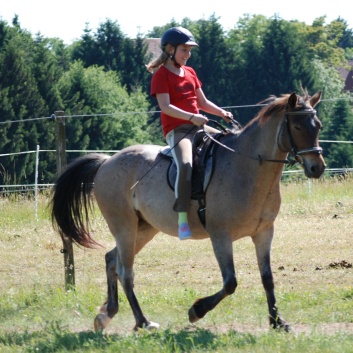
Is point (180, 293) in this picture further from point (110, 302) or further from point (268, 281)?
point (268, 281)

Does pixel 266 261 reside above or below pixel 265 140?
below

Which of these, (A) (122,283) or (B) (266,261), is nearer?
(B) (266,261)

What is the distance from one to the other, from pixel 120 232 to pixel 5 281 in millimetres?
3675

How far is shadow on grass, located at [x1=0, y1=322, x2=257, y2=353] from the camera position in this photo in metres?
7.58

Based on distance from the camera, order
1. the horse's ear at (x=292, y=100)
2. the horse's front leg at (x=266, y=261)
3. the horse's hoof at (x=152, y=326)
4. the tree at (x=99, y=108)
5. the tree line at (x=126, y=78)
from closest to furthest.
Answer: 1. the horse's ear at (x=292, y=100)
2. the horse's front leg at (x=266, y=261)
3. the horse's hoof at (x=152, y=326)
4. the tree line at (x=126, y=78)
5. the tree at (x=99, y=108)

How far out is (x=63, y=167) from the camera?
11523 mm

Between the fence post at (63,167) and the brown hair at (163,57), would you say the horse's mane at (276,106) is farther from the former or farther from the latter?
the fence post at (63,167)

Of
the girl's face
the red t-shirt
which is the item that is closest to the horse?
the red t-shirt

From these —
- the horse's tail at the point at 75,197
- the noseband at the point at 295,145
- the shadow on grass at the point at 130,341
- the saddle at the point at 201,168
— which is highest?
the noseband at the point at 295,145

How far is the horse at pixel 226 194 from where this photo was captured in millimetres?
8328

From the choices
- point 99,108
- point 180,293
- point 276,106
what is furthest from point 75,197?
point 99,108

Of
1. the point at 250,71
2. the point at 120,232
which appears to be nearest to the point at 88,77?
the point at 250,71

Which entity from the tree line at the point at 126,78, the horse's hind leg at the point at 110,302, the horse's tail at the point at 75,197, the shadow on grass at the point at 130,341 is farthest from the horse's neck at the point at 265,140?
the tree line at the point at 126,78

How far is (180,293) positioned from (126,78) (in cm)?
7693
